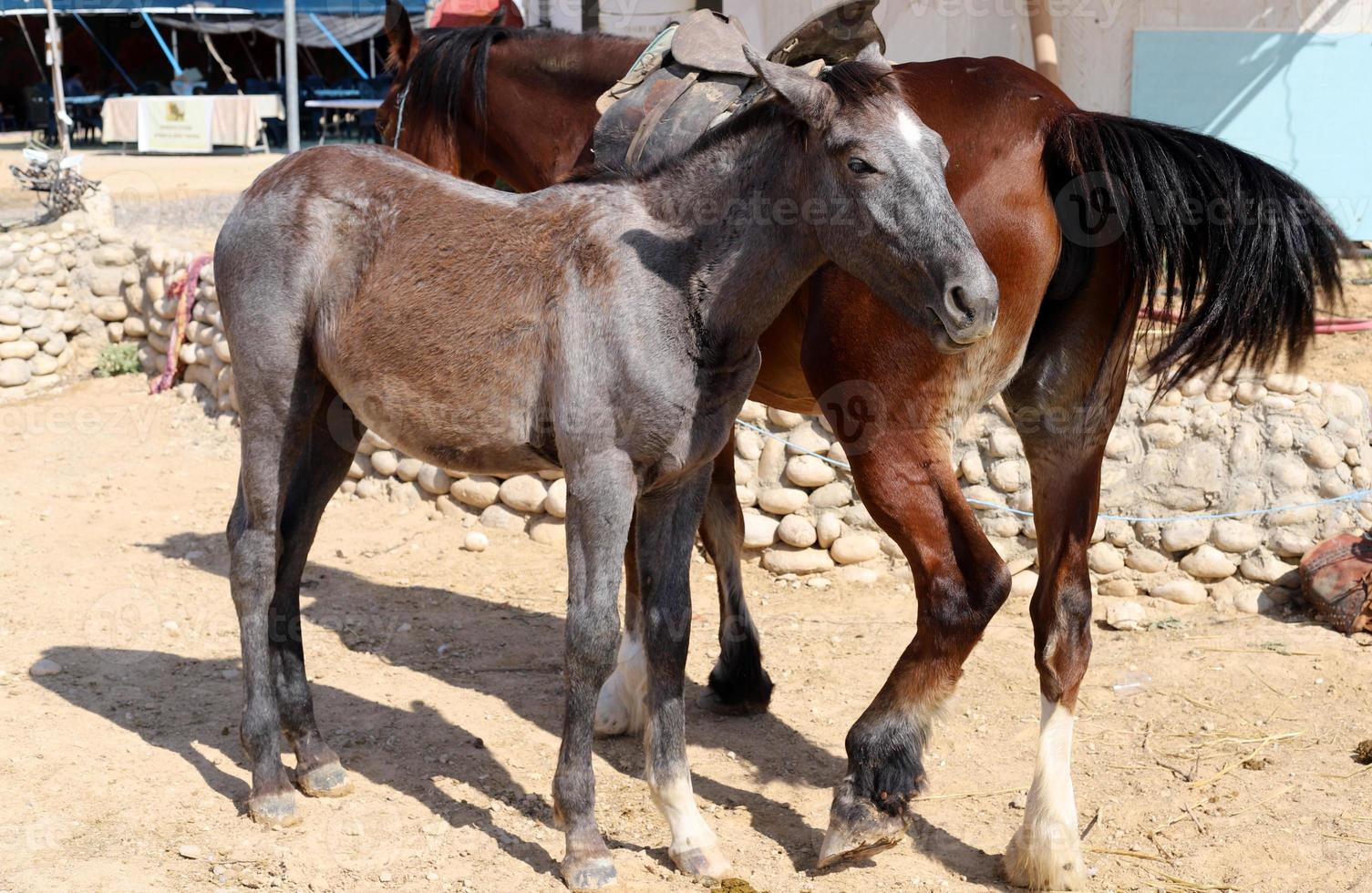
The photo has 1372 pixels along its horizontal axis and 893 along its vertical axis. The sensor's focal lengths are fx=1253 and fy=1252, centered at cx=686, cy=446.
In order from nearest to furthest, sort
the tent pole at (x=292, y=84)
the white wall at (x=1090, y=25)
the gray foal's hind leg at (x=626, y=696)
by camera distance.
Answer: the gray foal's hind leg at (x=626, y=696)
the white wall at (x=1090, y=25)
the tent pole at (x=292, y=84)

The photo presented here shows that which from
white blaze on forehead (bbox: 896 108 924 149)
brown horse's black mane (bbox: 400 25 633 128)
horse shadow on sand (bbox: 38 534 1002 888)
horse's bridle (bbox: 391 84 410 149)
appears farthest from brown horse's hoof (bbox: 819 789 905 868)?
Answer: horse's bridle (bbox: 391 84 410 149)

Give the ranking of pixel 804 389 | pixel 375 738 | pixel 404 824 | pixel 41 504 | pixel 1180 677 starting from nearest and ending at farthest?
pixel 404 824 < pixel 804 389 < pixel 375 738 < pixel 1180 677 < pixel 41 504

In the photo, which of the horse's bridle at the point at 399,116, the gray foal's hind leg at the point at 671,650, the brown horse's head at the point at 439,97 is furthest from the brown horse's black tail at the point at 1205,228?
the horse's bridle at the point at 399,116

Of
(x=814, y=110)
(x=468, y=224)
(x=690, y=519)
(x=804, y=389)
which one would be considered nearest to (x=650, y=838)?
(x=690, y=519)

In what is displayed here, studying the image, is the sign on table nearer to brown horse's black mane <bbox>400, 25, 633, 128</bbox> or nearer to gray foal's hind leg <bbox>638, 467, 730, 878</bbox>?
brown horse's black mane <bbox>400, 25, 633, 128</bbox>

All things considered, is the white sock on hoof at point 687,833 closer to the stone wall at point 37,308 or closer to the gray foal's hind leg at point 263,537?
the gray foal's hind leg at point 263,537

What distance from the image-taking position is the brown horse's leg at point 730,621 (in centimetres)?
424

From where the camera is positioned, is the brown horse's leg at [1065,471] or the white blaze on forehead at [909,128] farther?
the brown horse's leg at [1065,471]

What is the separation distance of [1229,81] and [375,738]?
7707mm

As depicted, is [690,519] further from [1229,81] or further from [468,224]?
[1229,81]

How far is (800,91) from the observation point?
2.58 meters

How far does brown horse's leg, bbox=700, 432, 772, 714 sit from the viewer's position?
167 inches

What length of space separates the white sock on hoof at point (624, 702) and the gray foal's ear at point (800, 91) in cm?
208

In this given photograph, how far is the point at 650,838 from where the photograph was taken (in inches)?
134
